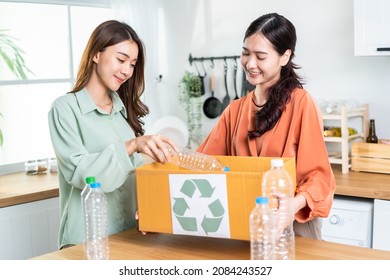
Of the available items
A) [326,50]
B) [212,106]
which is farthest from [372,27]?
[212,106]

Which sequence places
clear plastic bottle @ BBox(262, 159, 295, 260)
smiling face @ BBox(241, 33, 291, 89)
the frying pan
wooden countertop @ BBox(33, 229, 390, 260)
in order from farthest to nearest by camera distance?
the frying pan, smiling face @ BBox(241, 33, 291, 89), wooden countertop @ BBox(33, 229, 390, 260), clear plastic bottle @ BBox(262, 159, 295, 260)

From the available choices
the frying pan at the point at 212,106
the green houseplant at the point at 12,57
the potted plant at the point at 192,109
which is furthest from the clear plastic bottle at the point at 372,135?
the green houseplant at the point at 12,57

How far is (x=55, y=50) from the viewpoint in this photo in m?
4.06

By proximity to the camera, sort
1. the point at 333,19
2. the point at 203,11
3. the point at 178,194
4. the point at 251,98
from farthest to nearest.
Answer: the point at 203,11, the point at 333,19, the point at 251,98, the point at 178,194

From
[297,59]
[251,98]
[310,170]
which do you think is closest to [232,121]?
[251,98]

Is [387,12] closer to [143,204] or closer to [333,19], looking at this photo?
[333,19]

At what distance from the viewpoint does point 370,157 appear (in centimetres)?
337

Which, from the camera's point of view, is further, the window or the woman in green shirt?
the window

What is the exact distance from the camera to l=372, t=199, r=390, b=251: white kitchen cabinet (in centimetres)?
295

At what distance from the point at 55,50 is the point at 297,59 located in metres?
1.70

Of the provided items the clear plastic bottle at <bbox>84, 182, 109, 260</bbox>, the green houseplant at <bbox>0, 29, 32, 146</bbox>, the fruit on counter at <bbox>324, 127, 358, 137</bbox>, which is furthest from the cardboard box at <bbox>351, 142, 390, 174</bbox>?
the green houseplant at <bbox>0, 29, 32, 146</bbox>

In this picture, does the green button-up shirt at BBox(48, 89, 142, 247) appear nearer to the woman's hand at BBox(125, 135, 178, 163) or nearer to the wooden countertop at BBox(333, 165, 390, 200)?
the woman's hand at BBox(125, 135, 178, 163)

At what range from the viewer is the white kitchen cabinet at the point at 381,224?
2.95 meters

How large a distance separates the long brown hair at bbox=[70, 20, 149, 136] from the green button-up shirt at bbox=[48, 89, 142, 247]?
0.05 metres
